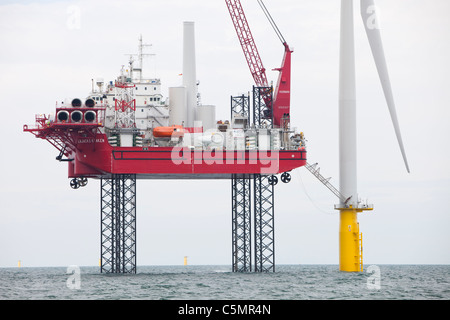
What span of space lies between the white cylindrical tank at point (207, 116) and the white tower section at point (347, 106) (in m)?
9.67

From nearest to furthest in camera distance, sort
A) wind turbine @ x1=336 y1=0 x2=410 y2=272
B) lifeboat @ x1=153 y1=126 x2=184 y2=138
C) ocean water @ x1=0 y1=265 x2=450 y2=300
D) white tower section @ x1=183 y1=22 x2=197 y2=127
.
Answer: ocean water @ x1=0 y1=265 x2=450 y2=300 < wind turbine @ x1=336 y1=0 x2=410 y2=272 < lifeboat @ x1=153 y1=126 x2=184 y2=138 < white tower section @ x1=183 y1=22 x2=197 y2=127

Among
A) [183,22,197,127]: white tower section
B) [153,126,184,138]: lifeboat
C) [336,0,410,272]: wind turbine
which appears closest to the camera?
[336,0,410,272]: wind turbine

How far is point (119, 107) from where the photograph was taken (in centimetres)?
6209

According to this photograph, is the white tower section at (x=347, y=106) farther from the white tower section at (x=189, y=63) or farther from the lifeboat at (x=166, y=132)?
the lifeboat at (x=166, y=132)

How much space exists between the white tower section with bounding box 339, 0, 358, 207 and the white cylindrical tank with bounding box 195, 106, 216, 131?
9.67 meters

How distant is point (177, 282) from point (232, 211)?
11.3 meters

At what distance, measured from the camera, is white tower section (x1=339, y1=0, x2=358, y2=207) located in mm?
59969

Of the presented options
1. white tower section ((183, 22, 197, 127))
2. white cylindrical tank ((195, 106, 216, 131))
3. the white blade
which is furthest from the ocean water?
white tower section ((183, 22, 197, 127))

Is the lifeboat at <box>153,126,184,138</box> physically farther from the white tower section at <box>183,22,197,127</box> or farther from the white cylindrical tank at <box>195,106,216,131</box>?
the white tower section at <box>183,22,197,127</box>

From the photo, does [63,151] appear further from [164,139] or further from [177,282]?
[177,282]

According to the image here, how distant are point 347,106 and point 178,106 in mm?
12521

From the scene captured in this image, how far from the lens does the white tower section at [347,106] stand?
5997 centimetres

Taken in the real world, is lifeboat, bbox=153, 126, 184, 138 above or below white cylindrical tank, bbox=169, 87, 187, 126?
below
